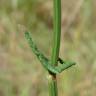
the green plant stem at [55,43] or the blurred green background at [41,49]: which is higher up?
the green plant stem at [55,43]

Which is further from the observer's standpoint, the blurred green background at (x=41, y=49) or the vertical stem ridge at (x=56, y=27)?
the blurred green background at (x=41, y=49)

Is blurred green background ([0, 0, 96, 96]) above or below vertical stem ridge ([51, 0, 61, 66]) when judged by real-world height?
below

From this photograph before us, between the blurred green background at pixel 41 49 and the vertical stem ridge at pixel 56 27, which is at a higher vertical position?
the vertical stem ridge at pixel 56 27

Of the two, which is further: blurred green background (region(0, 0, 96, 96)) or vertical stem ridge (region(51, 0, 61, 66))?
blurred green background (region(0, 0, 96, 96))

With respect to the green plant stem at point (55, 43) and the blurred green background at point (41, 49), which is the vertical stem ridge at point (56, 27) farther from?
the blurred green background at point (41, 49)

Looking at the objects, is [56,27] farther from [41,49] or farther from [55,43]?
[41,49]

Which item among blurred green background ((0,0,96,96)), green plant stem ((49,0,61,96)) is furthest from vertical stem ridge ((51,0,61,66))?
blurred green background ((0,0,96,96))

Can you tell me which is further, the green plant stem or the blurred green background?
the blurred green background

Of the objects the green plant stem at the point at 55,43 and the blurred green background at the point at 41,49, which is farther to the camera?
the blurred green background at the point at 41,49

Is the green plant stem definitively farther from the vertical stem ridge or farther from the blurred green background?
the blurred green background

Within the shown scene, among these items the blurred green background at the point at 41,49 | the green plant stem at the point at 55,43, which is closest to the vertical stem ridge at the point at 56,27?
the green plant stem at the point at 55,43
